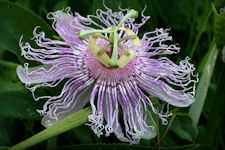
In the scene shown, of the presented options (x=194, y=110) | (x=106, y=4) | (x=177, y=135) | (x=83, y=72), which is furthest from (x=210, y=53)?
(x=83, y=72)

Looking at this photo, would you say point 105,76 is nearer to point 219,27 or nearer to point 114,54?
point 114,54

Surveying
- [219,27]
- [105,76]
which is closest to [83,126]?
[105,76]

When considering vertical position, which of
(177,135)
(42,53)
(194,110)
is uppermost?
(42,53)

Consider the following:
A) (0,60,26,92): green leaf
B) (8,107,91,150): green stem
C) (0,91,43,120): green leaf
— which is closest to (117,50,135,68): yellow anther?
(8,107,91,150): green stem

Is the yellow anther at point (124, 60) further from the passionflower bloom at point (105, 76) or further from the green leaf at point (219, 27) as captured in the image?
the green leaf at point (219, 27)

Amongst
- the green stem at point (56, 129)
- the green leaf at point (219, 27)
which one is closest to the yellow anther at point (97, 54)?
the green stem at point (56, 129)

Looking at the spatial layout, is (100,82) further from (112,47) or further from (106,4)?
(106,4)
